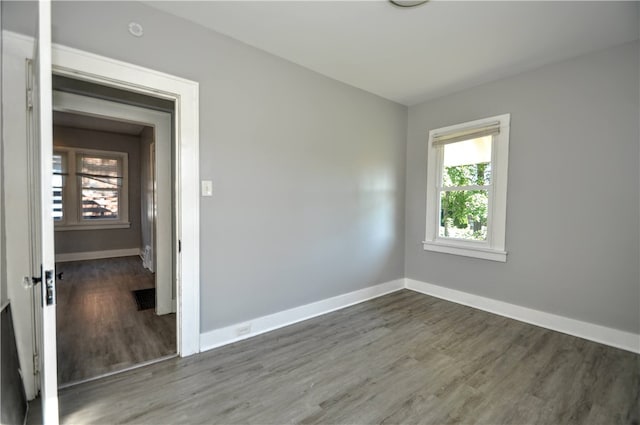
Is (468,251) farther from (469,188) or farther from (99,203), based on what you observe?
(99,203)

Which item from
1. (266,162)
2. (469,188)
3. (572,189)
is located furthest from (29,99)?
(572,189)

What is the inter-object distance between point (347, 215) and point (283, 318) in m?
1.36

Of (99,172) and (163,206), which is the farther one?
(99,172)

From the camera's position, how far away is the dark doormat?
3484mm

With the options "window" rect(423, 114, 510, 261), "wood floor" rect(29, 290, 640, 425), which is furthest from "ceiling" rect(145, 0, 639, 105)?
"wood floor" rect(29, 290, 640, 425)

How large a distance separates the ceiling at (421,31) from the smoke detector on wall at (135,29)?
7.6 inches

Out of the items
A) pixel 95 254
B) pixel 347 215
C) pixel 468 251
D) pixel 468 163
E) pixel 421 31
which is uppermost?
pixel 421 31

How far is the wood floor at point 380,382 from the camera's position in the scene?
1734mm

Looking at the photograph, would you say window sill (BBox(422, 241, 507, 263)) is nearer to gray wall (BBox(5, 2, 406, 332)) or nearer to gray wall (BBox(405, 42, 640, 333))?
gray wall (BBox(405, 42, 640, 333))

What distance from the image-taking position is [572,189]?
278 centimetres

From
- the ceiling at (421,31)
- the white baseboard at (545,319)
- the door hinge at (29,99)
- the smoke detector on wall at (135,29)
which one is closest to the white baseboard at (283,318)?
the white baseboard at (545,319)

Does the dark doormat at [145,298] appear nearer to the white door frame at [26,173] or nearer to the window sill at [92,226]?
the white door frame at [26,173]

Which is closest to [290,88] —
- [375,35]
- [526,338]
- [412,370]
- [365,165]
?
[375,35]

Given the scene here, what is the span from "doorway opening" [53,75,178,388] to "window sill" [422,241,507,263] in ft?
10.4
